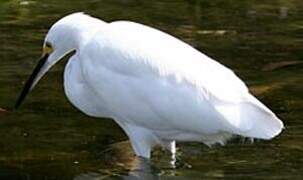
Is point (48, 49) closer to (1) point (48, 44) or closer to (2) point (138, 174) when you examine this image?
(1) point (48, 44)

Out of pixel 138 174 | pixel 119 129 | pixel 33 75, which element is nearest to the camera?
pixel 138 174

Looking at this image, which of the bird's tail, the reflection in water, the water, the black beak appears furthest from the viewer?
the black beak

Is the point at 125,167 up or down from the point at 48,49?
down

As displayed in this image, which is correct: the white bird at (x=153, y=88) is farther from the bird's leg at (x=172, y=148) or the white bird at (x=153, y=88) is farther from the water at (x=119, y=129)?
the water at (x=119, y=129)

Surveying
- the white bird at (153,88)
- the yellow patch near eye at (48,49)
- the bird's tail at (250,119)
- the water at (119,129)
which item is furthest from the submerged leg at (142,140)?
the yellow patch near eye at (48,49)

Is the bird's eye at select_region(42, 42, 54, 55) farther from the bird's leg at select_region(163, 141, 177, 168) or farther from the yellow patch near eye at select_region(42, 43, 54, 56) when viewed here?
the bird's leg at select_region(163, 141, 177, 168)

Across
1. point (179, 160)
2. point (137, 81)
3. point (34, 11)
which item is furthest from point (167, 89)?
point (34, 11)

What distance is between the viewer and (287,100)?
8.31m

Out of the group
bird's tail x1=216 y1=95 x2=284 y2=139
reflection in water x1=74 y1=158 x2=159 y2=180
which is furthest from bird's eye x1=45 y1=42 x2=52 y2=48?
bird's tail x1=216 y1=95 x2=284 y2=139

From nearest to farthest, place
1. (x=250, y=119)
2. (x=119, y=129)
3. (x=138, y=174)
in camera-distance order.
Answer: (x=250, y=119)
(x=138, y=174)
(x=119, y=129)

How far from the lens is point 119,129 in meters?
7.90

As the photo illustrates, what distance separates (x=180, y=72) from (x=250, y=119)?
1.67ft

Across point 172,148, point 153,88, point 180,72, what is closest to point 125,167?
point 172,148

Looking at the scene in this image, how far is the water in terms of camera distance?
A: 7008 millimetres
